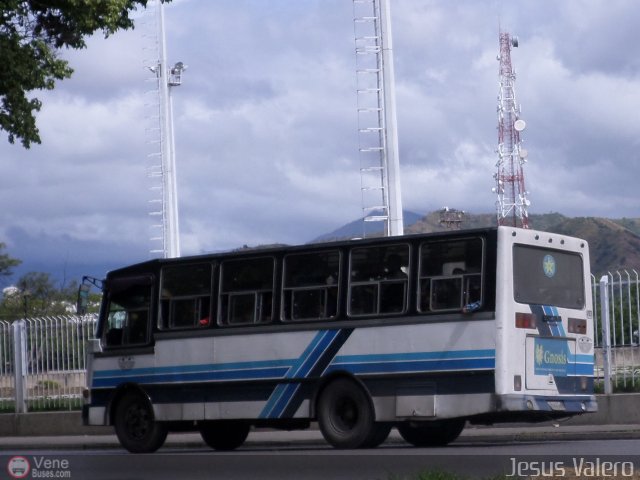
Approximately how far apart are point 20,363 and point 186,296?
27.7 ft

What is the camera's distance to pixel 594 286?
837 inches

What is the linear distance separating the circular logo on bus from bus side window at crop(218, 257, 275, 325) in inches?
159

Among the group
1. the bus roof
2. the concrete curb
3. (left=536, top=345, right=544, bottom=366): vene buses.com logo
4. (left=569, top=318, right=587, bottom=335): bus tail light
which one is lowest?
the concrete curb

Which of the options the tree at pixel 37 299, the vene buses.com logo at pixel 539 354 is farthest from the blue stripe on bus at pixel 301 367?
the tree at pixel 37 299

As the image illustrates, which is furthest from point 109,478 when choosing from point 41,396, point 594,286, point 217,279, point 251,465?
point 41,396

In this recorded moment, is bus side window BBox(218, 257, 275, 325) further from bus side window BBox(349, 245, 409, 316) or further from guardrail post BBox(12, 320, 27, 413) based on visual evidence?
guardrail post BBox(12, 320, 27, 413)

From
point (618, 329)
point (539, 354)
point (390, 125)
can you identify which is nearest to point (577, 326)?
point (539, 354)

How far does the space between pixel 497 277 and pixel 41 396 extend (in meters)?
13.3

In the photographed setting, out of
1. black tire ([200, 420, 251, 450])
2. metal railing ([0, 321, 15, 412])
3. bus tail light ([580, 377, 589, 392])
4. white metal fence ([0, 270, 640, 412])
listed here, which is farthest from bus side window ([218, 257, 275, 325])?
metal railing ([0, 321, 15, 412])

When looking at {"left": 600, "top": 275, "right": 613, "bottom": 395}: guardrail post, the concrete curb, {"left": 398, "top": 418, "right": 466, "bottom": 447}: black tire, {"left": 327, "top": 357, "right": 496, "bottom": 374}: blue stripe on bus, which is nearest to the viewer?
{"left": 327, "top": 357, "right": 496, "bottom": 374}: blue stripe on bus

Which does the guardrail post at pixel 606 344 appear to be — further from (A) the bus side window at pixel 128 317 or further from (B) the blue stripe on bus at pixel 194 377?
(A) the bus side window at pixel 128 317

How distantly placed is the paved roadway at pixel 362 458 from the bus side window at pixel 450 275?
204 cm

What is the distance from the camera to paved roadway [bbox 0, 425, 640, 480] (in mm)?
14062

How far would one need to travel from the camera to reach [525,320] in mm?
17922
